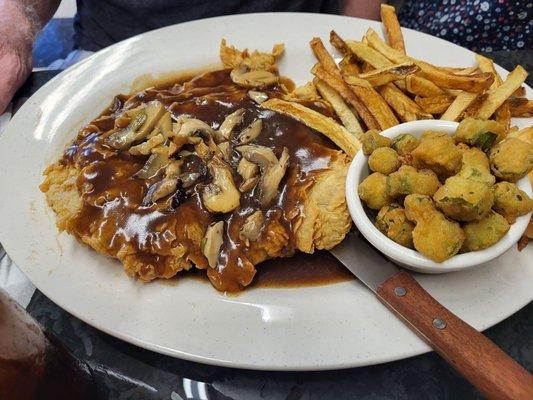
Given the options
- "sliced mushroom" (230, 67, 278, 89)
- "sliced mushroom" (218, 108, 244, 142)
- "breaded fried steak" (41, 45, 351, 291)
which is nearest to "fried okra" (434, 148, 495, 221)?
"breaded fried steak" (41, 45, 351, 291)

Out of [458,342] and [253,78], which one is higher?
[253,78]

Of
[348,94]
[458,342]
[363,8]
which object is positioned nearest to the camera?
[458,342]

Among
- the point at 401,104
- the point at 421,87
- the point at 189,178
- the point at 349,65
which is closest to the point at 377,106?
the point at 401,104

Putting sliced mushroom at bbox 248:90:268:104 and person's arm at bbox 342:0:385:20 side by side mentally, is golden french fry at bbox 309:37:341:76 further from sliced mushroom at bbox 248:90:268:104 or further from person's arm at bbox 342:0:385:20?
person's arm at bbox 342:0:385:20

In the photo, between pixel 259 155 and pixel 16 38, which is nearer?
pixel 259 155

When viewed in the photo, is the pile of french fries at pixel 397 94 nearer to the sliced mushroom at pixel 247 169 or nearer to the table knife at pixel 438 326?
the sliced mushroom at pixel 247 169

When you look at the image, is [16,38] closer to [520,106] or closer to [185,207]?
[185,207]
